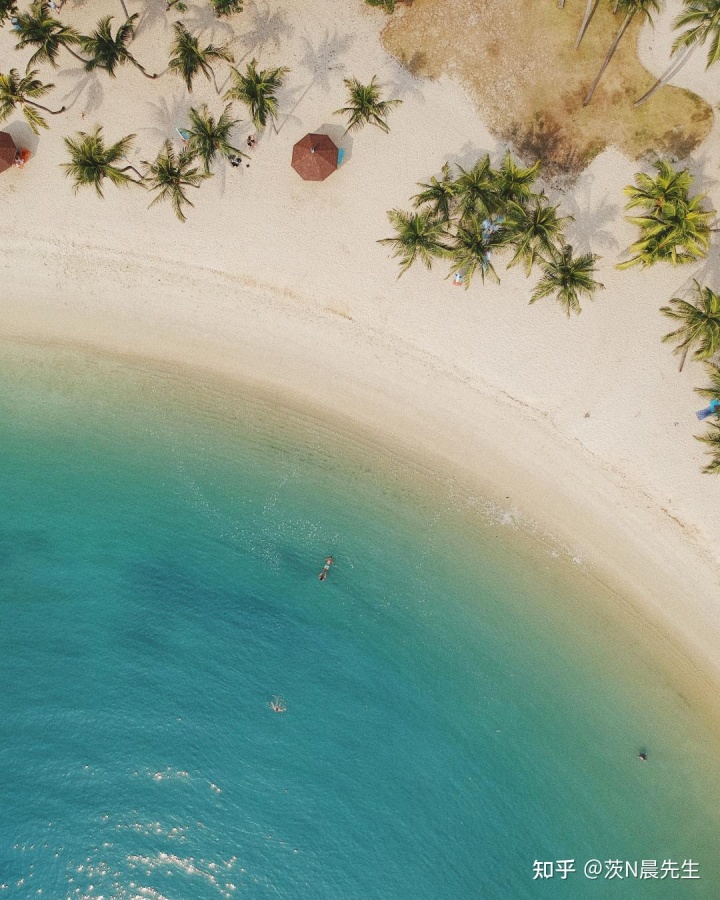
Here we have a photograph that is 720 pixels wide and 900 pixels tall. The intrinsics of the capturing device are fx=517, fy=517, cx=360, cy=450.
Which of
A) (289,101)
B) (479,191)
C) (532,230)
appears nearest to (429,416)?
(532,230)

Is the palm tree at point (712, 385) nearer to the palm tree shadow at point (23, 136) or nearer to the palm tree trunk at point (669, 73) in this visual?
the palm tree trunk at point (669, 73)

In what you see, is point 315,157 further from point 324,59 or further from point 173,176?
point 173,176

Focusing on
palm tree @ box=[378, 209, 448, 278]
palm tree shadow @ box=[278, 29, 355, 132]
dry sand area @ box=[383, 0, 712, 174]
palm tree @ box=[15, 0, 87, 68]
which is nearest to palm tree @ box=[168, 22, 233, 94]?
palm tree shadow @ box=[278, 29, 355, 132]

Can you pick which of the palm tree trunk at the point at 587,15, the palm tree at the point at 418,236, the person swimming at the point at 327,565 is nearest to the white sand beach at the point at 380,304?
the palm tree at the point at 418,236

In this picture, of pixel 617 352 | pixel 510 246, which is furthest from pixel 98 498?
pixel 617 352

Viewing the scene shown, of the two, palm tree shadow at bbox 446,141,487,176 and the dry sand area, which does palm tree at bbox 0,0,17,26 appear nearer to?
the dry sand area
